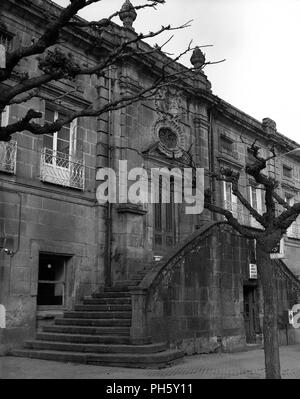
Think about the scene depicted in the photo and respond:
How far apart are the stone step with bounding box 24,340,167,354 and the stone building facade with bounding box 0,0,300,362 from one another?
1.57ft

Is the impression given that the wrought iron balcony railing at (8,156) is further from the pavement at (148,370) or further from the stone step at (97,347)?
the pavement at (148,370)

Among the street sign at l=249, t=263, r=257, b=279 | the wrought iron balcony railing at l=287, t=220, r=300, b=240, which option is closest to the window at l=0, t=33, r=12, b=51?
the street sign at l=249, t=263, r=257, b=279

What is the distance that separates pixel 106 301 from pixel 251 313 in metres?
5.97

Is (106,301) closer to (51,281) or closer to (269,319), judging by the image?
(51,281)

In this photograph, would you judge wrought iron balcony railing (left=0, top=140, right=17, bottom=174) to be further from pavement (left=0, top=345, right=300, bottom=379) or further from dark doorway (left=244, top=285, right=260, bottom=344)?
dark doorway (left=244, top=285, right=260, bottom=344)

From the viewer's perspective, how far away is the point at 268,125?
24.2 meters

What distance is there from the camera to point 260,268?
896cm

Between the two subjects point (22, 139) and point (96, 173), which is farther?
point (96, 173)

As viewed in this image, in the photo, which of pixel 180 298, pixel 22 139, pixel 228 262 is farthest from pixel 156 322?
pixel 22 139

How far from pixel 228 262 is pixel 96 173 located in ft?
15.1

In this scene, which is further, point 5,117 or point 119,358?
point 5,117

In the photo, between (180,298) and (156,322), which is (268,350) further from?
(180,298)

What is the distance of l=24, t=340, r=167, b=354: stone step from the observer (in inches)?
418

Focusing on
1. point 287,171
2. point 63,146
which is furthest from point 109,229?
point 287,171
